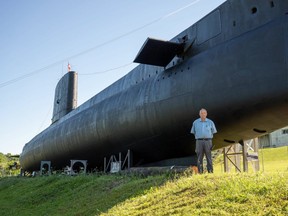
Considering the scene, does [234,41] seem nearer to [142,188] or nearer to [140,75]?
[142,188]

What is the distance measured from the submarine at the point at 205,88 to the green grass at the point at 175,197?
5.96ft

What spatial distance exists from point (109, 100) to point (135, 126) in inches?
136

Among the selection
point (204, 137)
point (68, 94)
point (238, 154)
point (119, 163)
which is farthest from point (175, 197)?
point (68, 94)

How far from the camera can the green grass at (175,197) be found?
495cm

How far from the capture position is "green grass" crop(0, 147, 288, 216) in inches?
195

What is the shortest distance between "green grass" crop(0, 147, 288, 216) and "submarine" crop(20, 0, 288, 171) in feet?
5.96


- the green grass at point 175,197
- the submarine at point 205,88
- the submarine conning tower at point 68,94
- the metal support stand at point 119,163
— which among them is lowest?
the green grass at point 175,197

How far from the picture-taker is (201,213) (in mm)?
4977

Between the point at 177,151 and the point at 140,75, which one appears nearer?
the point at 177,151

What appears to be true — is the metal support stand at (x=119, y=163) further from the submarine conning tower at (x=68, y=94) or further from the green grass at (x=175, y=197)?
the submarine conning tower at (x=68, y=94)

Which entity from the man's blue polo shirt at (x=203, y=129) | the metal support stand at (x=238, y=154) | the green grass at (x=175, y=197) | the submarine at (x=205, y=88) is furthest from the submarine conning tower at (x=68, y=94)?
the man's blue polo shirt at (x=203, y=129)

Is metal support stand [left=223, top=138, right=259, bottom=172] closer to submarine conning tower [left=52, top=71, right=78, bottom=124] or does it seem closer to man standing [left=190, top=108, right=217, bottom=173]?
man standing [left=190, top=108, right=217, bottom=173]

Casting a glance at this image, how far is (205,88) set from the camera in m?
9.05

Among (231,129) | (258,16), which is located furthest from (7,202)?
(258,16)
